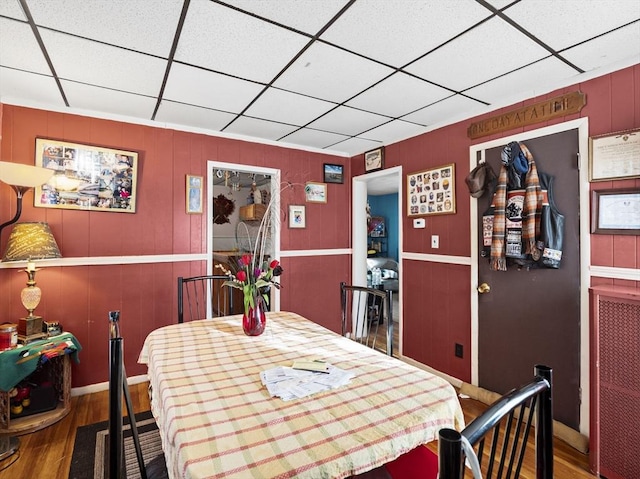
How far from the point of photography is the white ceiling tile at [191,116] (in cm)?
272

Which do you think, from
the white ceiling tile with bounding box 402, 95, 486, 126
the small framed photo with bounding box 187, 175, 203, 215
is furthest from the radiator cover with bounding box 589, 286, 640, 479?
the small framed photo with bounding box 187, 175, 203, 215

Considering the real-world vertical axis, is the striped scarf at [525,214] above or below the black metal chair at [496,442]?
above

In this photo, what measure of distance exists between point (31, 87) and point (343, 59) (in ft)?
7.06

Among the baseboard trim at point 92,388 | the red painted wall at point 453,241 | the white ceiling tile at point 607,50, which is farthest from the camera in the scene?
the baseboard trim at point 92,388

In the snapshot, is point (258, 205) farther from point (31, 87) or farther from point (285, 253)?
point (31, 87)

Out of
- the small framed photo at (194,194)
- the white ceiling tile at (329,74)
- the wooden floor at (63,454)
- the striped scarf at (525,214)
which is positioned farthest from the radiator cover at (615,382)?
the small framed photo at (194,194)

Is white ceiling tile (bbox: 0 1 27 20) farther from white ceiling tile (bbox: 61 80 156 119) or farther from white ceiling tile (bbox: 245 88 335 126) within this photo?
white ceiling tile (bbox: 245 88 335 126)

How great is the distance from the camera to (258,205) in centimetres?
547

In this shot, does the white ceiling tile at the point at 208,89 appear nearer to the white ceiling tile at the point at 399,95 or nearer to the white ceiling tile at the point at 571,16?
the white ceiling tile at the point at 399,95

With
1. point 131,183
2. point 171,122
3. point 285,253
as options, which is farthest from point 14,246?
point 285,253

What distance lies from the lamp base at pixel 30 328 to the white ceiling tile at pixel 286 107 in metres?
2.21

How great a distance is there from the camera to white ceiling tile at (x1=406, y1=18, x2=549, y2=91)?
1719 millimetres

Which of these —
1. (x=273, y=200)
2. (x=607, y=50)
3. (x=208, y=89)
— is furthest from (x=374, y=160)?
(x=607, y=50)

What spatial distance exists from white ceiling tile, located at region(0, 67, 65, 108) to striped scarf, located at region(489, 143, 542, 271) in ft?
10.3
